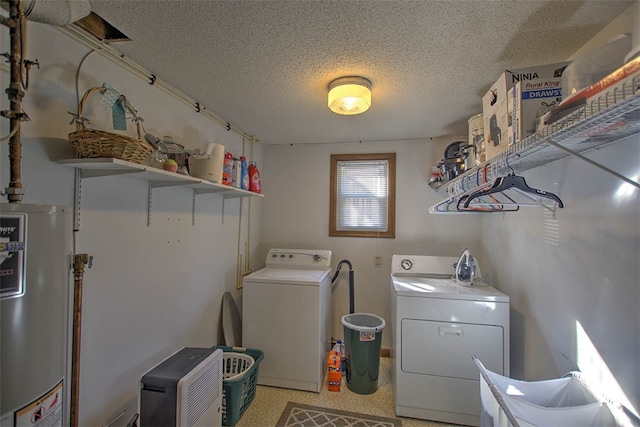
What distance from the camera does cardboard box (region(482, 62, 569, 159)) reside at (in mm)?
1334

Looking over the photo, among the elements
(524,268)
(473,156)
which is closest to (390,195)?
(473,156)

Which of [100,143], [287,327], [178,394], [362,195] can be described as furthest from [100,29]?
[362,195]

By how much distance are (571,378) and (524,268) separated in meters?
0.75

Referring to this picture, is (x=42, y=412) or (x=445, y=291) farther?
(x=445, y=291)

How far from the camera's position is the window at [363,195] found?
10.2 feet

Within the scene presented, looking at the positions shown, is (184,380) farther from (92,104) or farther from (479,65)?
(479,65)

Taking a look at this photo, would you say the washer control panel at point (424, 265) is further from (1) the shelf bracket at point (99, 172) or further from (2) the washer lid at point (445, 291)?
(1) the shelf bracket at point (99, 172)

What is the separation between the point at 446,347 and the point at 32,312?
7.15 feet

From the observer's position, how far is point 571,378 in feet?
4.58

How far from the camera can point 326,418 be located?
2.06 m

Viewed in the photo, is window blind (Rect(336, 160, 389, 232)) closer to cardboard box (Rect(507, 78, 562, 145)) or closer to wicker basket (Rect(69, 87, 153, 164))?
cardboard box (Rect(507, 78, 562, 145))

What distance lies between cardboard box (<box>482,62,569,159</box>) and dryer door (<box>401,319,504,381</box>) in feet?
3.90

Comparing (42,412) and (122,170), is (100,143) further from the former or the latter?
(42,412)

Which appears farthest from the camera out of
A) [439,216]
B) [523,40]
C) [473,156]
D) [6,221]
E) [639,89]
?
[439,216]
